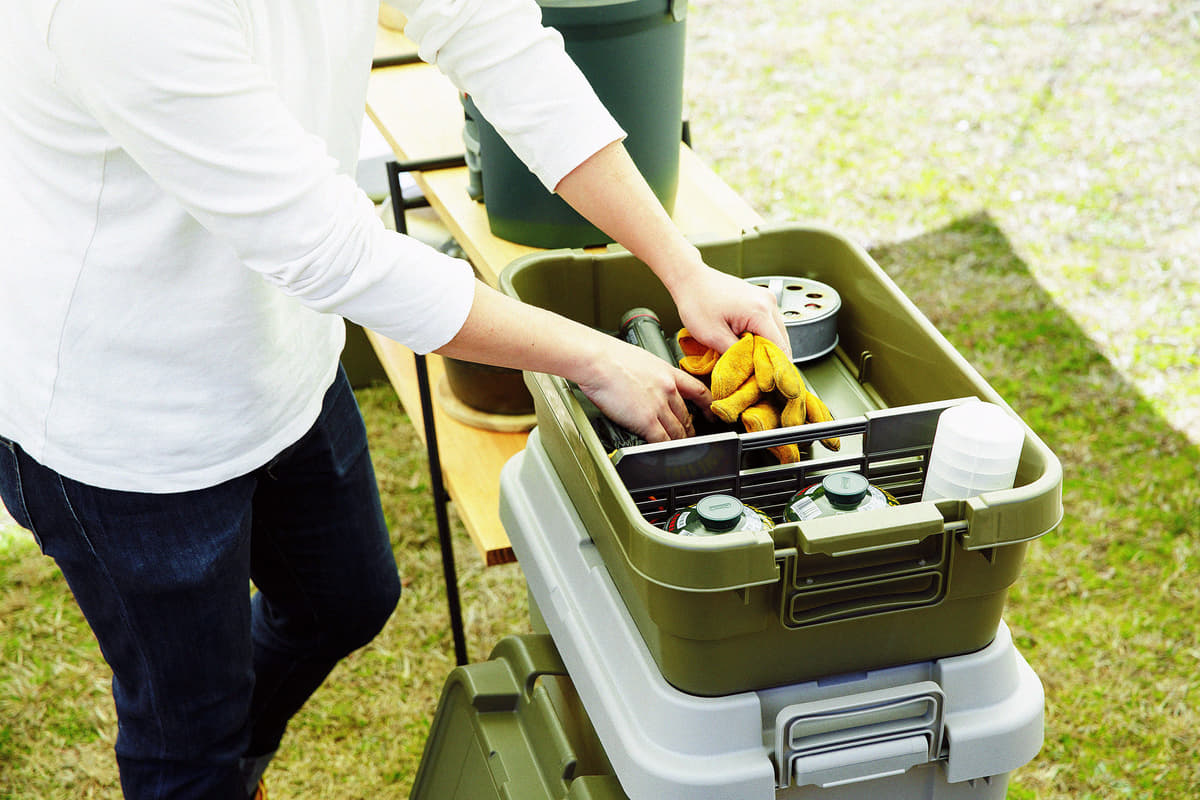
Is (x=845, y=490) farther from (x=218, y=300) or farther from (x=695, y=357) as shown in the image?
(x=218, y=300)

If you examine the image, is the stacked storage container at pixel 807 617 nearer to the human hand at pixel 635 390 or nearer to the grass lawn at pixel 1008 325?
the human hand at pixel 635 390

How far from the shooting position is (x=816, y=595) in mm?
971

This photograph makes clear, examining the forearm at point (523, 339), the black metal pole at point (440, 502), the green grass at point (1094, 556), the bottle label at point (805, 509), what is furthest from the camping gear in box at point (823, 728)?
the green grass at point (1094, 556)

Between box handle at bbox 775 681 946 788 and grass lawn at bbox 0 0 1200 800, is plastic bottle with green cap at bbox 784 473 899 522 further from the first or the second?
grass lawn at bbox 0 0 1200 800

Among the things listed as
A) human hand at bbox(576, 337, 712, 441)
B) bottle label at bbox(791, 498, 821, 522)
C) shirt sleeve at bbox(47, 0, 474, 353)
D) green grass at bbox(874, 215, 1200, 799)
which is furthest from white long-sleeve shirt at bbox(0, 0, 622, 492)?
green grass at bbox(874, 215, 1200, 799)

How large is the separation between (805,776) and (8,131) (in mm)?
908

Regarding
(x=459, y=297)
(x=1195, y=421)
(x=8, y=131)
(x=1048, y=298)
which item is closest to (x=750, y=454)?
(x=459, y=297)

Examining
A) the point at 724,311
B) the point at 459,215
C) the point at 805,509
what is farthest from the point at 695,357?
the point at 459,215

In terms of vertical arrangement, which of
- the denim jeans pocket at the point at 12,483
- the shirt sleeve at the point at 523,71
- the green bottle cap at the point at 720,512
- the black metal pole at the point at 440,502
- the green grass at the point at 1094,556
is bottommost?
the green grass at the point at 1094,556

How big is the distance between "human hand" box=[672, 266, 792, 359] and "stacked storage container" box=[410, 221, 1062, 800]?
0.42 feet

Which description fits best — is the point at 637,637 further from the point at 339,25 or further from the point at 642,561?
the point at 339,25

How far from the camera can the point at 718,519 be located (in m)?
0.98

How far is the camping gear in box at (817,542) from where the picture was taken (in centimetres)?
92

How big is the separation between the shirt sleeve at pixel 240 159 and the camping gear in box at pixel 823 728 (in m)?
0.37
